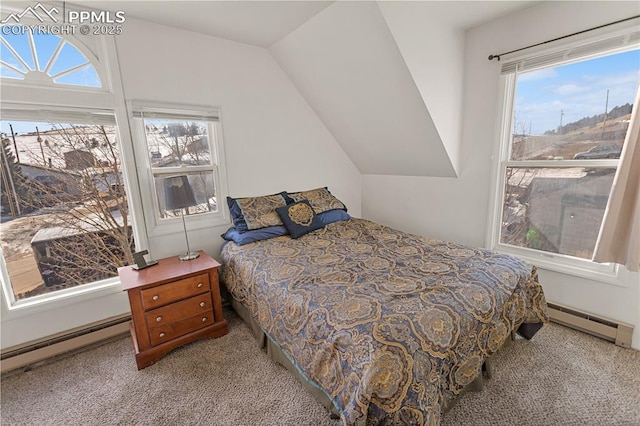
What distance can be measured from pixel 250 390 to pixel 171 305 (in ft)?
2.67

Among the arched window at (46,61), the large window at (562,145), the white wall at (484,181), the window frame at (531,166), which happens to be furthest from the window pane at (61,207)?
the large window at (562,145)

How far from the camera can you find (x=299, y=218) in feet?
8.69

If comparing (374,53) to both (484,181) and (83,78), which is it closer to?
(484,181)

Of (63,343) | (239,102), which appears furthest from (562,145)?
(63,343)

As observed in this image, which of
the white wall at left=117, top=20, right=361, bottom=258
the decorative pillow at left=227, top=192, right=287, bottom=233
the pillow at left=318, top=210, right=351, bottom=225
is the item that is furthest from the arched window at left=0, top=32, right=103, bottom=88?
the pillow at left=318, top=210, right=351, bottom=225

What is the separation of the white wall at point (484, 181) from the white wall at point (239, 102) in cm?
104

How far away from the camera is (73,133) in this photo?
2141mm

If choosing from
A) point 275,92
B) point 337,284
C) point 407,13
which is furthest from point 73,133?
point 407,13

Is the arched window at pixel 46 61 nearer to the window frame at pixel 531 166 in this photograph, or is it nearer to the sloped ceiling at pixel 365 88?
the sloped ceiling at pixel 365 88

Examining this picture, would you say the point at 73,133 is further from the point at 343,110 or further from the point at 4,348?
the point at 343,110

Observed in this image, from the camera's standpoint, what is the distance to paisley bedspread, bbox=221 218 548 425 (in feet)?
3.54

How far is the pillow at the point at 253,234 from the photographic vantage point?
7.95 feet

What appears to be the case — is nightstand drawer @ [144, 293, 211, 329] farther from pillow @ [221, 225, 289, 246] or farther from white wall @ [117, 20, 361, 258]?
white wall @ [117, 20, 361, 258]

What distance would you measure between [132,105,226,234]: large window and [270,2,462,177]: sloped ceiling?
1.05 metres
